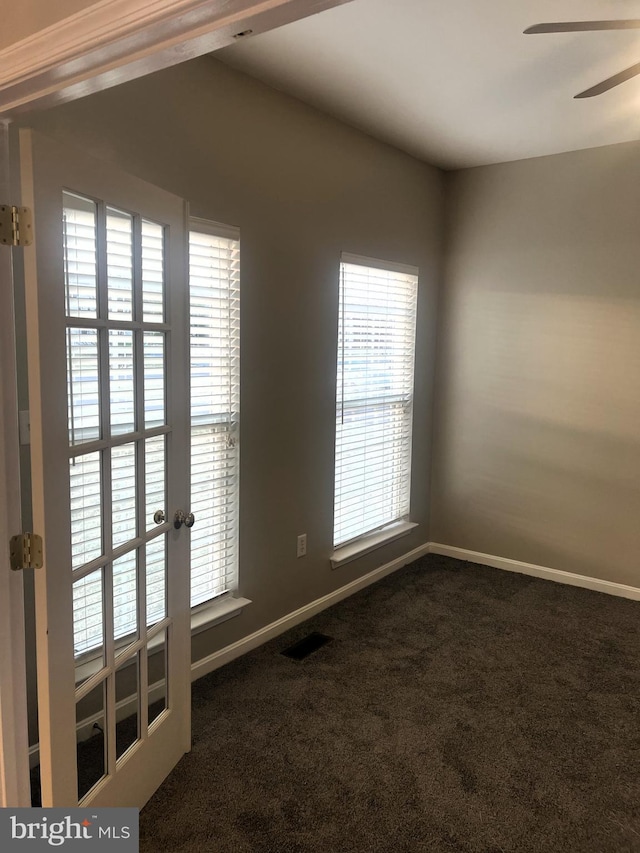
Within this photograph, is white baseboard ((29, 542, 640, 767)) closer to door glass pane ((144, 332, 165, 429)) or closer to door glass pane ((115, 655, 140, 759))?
door glass pane ((115, 655, 140, 759))

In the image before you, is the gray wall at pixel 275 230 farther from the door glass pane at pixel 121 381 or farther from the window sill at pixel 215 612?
the door glass pane at pixel 121 381

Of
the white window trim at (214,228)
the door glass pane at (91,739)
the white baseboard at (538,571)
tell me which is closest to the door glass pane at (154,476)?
the door glass pane at (91,739)

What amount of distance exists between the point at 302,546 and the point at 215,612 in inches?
26.5

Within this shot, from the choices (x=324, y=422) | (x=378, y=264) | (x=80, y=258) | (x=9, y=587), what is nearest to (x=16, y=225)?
(x=80, y=258)

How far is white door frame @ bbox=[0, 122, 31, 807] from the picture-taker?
1500 mm

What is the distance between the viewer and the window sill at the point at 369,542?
364cm

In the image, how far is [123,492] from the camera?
72.6 inches

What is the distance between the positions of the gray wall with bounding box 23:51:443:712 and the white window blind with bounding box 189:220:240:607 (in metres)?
0.06

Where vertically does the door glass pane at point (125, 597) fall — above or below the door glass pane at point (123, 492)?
below

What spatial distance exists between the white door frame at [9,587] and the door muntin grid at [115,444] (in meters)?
0.14

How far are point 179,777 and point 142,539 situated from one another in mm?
882

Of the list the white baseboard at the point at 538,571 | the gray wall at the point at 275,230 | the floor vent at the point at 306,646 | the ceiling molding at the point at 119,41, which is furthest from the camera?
the white baseboard at the point at 538,571

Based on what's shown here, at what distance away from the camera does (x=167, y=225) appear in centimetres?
199

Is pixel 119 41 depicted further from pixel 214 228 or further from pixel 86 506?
pixel 214 228
